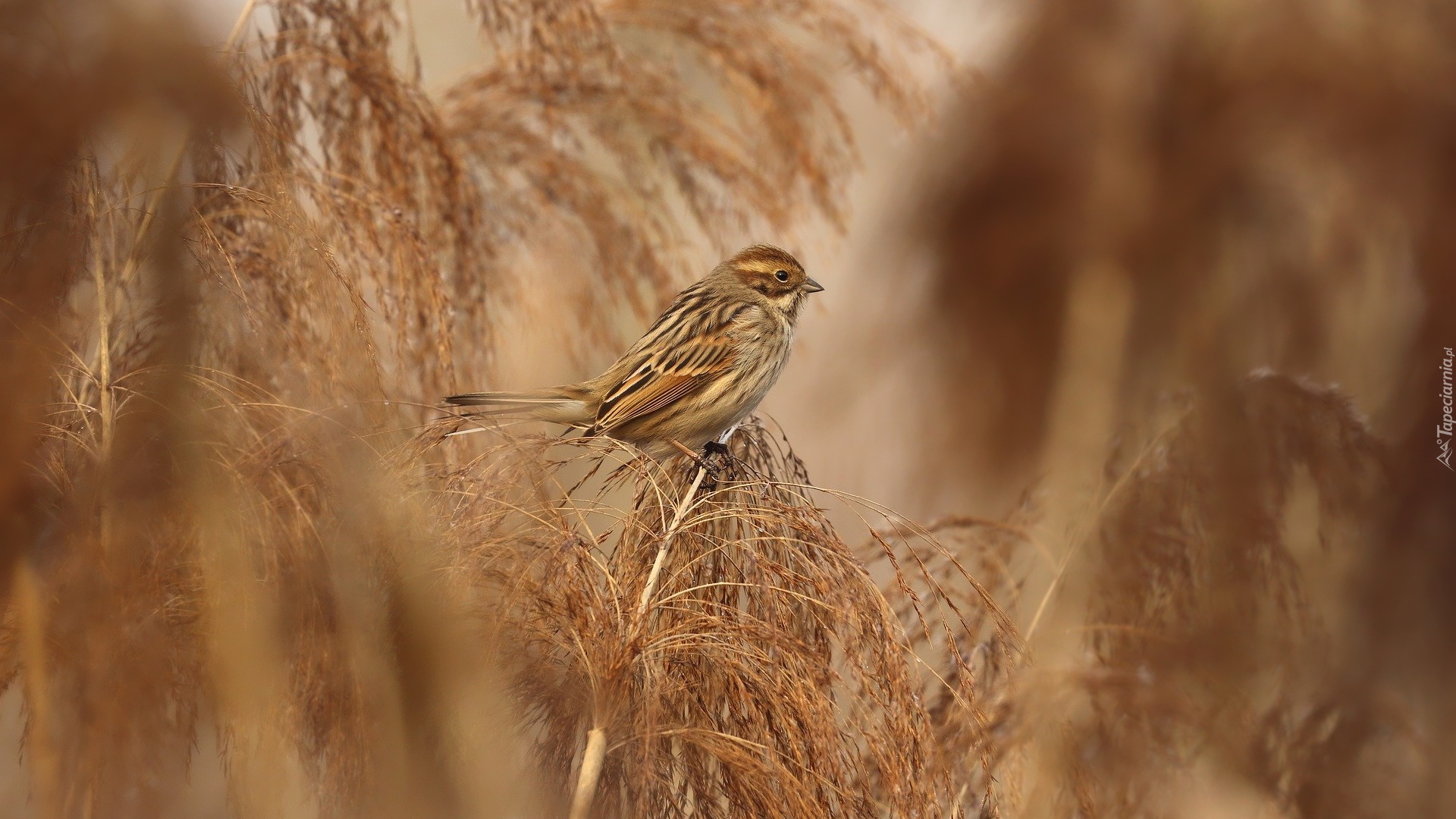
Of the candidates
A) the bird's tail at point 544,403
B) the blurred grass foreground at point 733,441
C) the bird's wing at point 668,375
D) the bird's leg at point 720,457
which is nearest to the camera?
the blurred grass foreground at point 733,441

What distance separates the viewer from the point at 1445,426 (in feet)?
14.1

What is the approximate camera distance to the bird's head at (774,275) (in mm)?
4680

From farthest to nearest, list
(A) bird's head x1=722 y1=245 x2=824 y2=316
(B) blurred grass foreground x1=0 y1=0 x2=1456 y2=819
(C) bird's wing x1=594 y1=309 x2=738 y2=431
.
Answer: (A) bird's head x1=722 y1=245 x2=824 y2=316
(C) bird's wing x1=594 y1=309 x2=738 y2=431
(B) blurred grass foreground x1=0 y1=0 x2=1456 y2=819

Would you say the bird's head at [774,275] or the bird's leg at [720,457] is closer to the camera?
the bird's leg at [720,457]

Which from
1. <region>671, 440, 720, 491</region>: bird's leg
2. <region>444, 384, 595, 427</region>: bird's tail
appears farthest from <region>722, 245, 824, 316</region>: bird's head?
<region>671, 440, 720, 491</region>: bird's leg

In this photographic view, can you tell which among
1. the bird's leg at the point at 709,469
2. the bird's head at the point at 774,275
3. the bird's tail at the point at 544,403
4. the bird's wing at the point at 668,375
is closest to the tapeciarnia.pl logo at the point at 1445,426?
the bird's head at the point at 774,275

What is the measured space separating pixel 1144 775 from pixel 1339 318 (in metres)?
2.63

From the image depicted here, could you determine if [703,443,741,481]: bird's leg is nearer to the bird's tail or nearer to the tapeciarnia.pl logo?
the bird's tail

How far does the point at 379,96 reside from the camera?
12.2 ft

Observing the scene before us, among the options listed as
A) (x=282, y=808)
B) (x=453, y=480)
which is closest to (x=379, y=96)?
(x=453, y=480)

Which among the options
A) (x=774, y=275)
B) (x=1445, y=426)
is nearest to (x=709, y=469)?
(x=774, y=275)

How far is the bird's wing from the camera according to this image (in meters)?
4.13

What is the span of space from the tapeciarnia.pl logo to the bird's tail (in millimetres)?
3050

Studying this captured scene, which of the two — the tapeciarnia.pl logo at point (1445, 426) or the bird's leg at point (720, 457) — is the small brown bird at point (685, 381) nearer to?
the bird's leg at point (720, 457)
